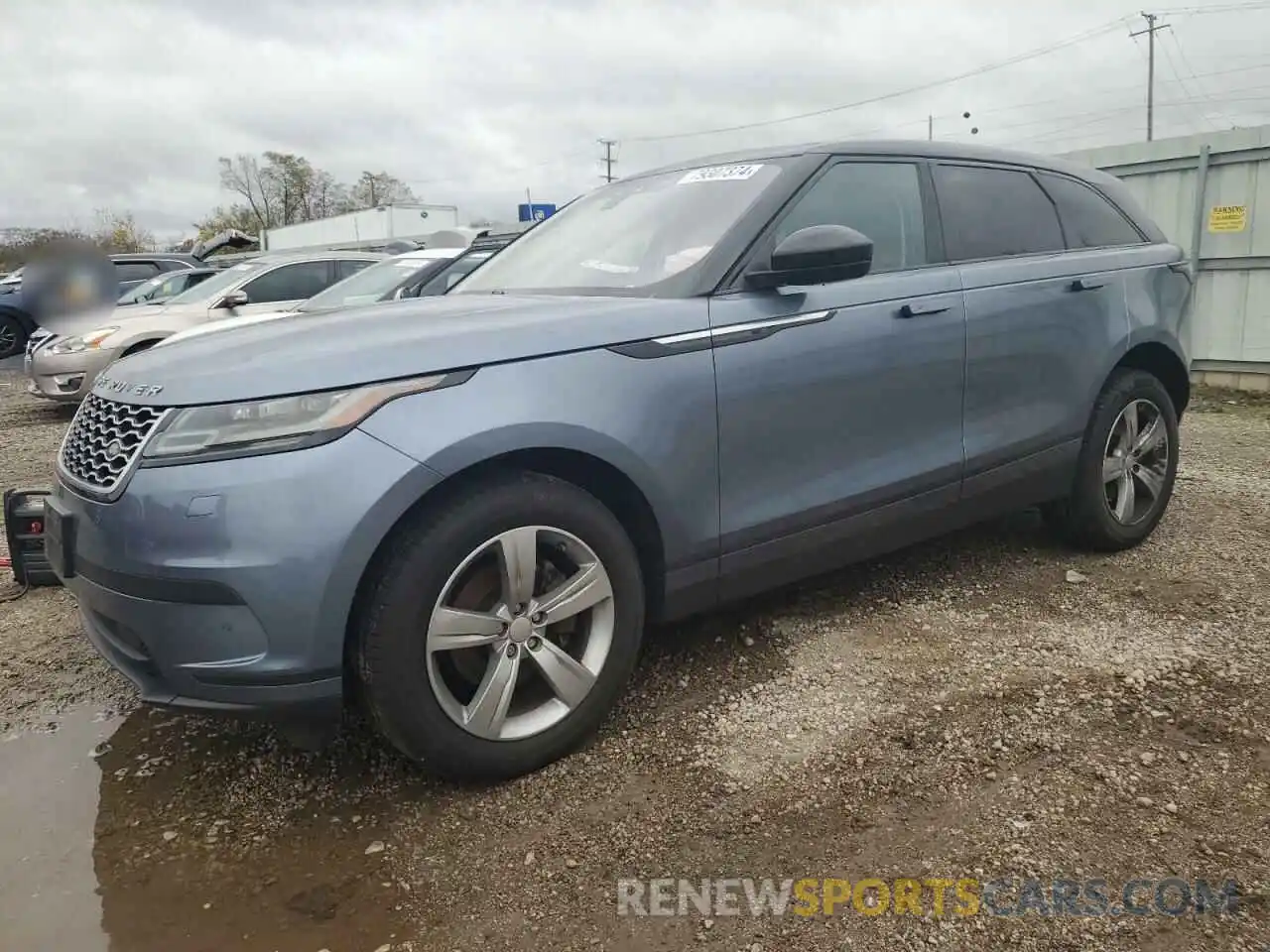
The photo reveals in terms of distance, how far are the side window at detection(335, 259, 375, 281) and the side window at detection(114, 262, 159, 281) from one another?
530 centimetres

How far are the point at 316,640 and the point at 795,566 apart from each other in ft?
4.99

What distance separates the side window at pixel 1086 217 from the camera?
3877 millimetres

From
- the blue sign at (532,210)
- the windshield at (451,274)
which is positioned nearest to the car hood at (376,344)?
the windshield at (451,274)

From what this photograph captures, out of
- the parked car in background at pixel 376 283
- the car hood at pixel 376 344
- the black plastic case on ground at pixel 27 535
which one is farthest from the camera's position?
the parked car in background at pixel 376 283

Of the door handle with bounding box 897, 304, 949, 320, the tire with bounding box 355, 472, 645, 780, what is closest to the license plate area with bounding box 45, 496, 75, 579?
the tire with bounding box 355, 472, 645, 780

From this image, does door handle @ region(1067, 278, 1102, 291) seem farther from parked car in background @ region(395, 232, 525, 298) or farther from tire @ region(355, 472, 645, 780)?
parked car in background @ region(395, 232, 525, 298)

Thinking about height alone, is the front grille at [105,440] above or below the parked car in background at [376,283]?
below

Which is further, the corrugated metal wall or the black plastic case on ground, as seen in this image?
the corrugated metal wall

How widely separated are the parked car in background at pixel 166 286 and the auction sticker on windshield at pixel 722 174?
10234mm

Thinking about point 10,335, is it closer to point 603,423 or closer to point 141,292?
point 141,292

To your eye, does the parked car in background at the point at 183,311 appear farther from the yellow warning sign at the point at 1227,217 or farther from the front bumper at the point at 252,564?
the yellow warning sign at the point at 1227,217

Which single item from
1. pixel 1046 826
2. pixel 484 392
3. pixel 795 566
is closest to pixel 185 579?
pixel 484 392

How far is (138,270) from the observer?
1434 centimetres

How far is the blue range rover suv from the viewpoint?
2074mm
